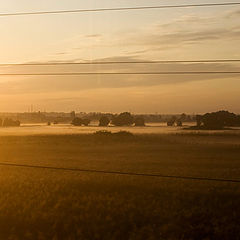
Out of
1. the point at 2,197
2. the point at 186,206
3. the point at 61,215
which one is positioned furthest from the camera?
the point at 2,197

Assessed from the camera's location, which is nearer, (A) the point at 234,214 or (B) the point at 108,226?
(B) the point at 108,226

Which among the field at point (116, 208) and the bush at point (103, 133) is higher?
the bush at point (103, 133)

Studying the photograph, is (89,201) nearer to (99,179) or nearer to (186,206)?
(186,206)

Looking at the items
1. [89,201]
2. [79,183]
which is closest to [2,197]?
[89,201]

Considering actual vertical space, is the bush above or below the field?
above

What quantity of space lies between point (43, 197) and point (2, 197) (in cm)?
256

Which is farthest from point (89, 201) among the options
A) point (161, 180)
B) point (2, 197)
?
point (161, 180)

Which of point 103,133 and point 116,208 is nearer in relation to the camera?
point 116,208

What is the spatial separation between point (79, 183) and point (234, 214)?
15434 millimetres

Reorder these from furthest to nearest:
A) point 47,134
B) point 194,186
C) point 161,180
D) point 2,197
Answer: point 47,134 → point 161,180 → point 194,186 → point 2,197

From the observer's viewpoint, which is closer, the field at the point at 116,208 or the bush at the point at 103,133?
the field at the point at 116,208

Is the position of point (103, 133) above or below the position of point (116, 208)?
above

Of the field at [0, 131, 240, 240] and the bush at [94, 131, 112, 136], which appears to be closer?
the field at [0, 131, 240, 240]

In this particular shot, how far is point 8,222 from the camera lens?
26125 millimetres
